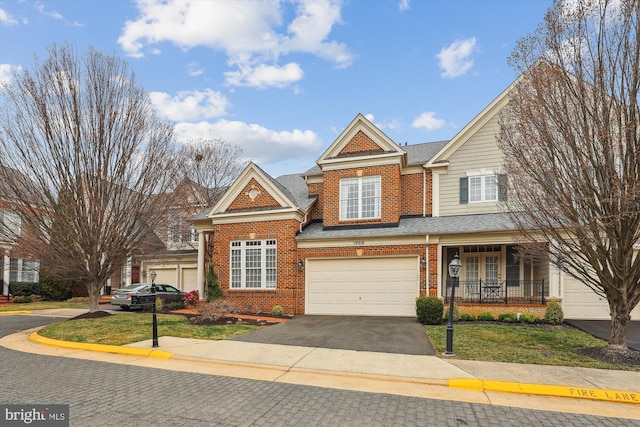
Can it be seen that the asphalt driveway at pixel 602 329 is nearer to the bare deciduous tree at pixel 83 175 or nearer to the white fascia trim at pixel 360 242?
the white fascia trim at pixel 360 242

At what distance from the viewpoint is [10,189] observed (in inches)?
548

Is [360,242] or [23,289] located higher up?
[360,242]

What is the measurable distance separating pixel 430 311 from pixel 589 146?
25.2 ft

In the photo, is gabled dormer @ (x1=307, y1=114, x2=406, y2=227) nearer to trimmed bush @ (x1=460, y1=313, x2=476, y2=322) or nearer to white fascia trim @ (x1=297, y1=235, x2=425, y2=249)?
white fascia trim @ (x1=297, y1=235, x2=425, y2=249)

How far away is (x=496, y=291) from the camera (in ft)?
52.9

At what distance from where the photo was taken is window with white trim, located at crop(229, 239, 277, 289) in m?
17.2

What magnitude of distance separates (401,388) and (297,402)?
2007 millimetres

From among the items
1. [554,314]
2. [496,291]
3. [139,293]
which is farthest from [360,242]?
[139,293]

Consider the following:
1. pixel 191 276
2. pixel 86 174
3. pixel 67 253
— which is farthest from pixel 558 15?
pixel 191 276

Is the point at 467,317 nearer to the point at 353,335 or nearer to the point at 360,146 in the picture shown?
the point at 353,335

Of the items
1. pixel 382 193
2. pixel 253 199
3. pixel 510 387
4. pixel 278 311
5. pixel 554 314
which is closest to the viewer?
pixel 510 387

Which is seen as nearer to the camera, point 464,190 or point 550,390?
point 550,390

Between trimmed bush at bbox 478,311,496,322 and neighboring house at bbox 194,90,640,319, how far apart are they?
688 mm

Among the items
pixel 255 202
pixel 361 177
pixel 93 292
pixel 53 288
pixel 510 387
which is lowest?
pixel 53 288
